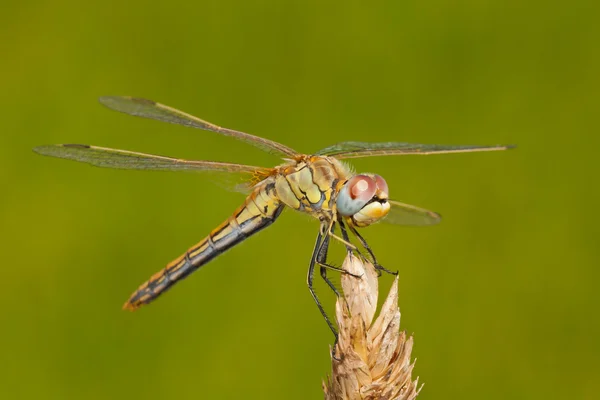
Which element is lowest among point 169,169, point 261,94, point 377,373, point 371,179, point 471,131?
point 377,373

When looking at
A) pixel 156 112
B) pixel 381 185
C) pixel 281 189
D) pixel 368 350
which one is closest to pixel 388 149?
pixel 381 185

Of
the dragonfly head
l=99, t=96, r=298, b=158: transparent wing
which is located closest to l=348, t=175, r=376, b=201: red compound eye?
the dragonfly head

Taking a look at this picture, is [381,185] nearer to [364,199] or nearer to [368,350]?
[364,199]

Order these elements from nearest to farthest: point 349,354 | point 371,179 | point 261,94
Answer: point 349,354, point 371,179, point 261,94

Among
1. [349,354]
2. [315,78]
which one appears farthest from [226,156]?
[349,354]

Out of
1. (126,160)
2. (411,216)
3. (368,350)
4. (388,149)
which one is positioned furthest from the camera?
(411,216)

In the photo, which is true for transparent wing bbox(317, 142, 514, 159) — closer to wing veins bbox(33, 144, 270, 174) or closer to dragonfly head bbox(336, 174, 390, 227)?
dragonfly head bbox(336, 174, 390, 227)

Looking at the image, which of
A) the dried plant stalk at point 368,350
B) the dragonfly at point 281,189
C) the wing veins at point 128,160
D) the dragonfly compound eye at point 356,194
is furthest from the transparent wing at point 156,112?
the dried plant stalk at point 368,350

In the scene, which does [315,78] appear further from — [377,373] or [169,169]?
[377,373]
